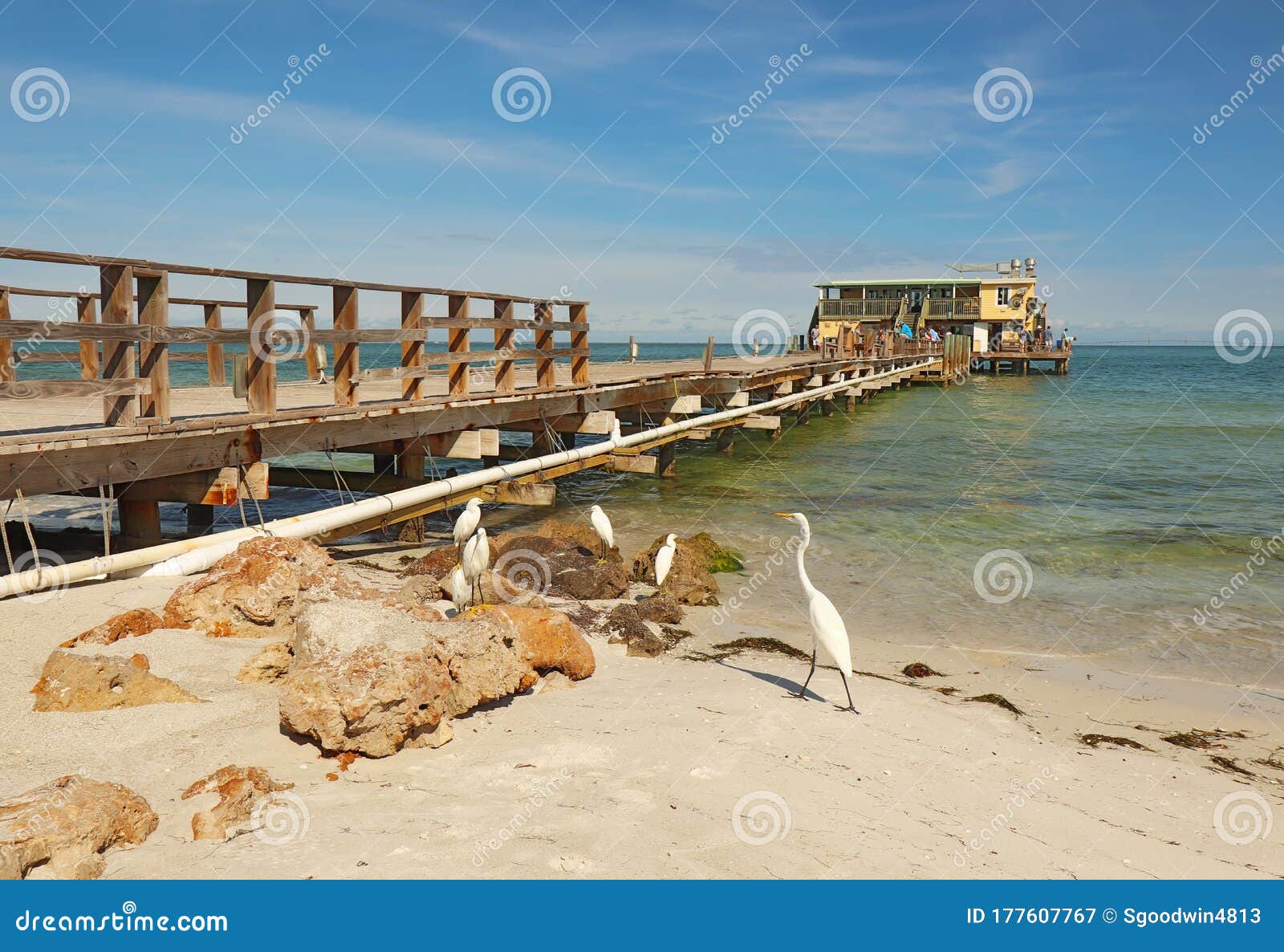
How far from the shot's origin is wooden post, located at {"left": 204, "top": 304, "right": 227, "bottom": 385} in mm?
12055

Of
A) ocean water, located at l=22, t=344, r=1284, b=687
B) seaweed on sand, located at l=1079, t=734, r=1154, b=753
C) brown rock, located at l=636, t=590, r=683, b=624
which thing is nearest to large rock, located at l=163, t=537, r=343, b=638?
brown rock, located at l=636, t=590, r=683, b=624

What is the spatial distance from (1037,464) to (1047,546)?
11.3m

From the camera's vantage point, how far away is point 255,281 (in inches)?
331

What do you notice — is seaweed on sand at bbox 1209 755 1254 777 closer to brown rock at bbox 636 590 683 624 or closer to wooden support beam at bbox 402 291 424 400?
brown rock at bbox 636 590 683 624

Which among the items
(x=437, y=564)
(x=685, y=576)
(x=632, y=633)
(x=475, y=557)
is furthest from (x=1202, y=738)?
(x=437, y=564)

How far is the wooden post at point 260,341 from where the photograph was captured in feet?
27.6

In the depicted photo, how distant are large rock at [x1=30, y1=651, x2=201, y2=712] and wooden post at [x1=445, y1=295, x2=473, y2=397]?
23.7 feet

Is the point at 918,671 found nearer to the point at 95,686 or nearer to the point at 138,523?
the point at 95,686

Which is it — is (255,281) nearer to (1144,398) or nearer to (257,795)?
(257,795)

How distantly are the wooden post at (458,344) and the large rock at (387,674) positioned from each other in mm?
6489

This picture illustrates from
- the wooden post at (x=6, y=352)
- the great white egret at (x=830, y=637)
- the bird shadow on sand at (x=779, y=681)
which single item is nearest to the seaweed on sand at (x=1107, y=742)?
the great white egret at (x=830, y=637)

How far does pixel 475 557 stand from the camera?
Answer: 7.76m

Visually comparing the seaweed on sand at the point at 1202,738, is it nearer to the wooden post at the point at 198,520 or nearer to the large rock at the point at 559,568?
the large rock at the point at 559,568

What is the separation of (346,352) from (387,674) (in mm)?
6191
